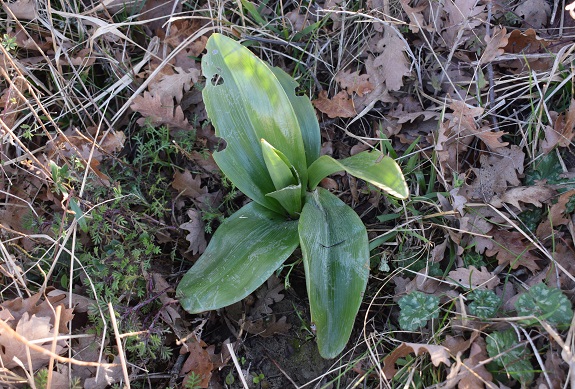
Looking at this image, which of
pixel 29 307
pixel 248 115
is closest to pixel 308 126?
pixel 248 115

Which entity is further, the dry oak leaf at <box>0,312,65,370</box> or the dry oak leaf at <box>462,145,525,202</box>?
the dry oak leaf at <box>462,145,525,202</box>

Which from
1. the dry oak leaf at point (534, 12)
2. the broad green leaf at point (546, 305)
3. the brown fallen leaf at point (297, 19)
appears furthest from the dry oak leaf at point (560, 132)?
the brown fallen leaf at point (297, 19)

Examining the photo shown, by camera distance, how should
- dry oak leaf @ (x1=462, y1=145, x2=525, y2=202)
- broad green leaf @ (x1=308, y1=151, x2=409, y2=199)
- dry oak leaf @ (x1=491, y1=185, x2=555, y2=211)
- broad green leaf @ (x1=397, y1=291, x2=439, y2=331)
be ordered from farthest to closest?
dry oak leaf @ (x1=462, y1=145, x2=525, y2=202), dry oak leaf @ (x1=491, y1=185, x2=555, y2=211), broad green leaf @ (x1=397, y1=291, x2=439, y2=331), broad green leaf @ (x1=308, y1=151, x2=409, y2=199)

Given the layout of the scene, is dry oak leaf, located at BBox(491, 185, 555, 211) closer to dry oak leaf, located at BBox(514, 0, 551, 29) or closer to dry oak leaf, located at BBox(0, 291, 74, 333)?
dry oak leaf, located at BBox(514, 0, 551, 29)

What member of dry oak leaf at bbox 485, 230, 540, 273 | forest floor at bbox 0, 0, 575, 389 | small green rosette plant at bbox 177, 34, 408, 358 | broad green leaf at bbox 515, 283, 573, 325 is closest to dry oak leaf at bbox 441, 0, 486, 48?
forest floor at bbox 0, 0, 575, 389

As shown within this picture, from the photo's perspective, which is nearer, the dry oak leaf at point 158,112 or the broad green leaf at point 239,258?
the broad green leaf at point 239,258

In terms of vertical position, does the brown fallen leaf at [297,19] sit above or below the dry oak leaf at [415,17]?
above

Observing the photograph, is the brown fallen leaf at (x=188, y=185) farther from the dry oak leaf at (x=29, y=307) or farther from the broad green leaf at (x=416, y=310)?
the broad green leaf at (x=416, y=310)

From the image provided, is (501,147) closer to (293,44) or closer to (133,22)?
(293,44)
